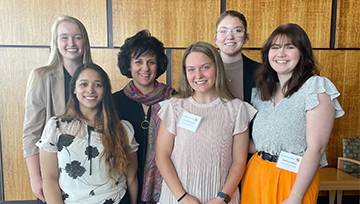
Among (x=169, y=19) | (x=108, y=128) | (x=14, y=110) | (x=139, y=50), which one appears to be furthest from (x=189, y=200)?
(x=14, y=110)

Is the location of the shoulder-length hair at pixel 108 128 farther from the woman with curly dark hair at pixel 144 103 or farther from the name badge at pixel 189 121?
the name badge at pixel 189 121

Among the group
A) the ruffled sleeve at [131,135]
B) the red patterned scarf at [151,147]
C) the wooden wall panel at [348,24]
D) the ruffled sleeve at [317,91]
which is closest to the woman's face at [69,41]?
the red patterned scarf at [151,147]

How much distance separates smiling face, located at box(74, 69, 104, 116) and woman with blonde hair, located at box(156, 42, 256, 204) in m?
Result: 0.49

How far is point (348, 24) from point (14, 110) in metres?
4.11

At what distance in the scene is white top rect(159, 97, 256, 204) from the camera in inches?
60.6

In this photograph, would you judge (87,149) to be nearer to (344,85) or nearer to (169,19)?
(169,19)

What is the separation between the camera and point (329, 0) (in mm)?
2947

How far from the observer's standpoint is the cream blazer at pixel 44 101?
1.75 meters

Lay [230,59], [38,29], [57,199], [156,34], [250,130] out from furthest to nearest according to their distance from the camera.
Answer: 1. [156,34]
2. [38,29]
3. [230,59]
4. [250,130]
5. [57,199]

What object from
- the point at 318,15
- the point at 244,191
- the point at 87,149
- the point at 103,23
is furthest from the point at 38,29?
the point at 318,15

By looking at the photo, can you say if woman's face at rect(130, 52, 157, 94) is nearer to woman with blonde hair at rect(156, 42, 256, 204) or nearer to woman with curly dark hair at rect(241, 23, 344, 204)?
woman with blonde hair at rect(156, 42, 256, 204)

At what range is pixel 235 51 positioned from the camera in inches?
75.9

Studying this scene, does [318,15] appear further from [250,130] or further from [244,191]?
[244,191]

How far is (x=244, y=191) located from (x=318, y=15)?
246cm
